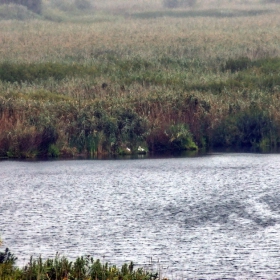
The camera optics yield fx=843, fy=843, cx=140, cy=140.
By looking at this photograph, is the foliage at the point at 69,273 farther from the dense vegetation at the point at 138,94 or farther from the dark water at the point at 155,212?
the dense vegetation at the point at 138,94

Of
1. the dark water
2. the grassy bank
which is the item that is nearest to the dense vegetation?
the dark water

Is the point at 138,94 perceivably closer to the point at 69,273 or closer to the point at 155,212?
the point at 155,212

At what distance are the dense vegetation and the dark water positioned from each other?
2613 millimetres

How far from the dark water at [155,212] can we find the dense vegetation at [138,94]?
8.57 ft

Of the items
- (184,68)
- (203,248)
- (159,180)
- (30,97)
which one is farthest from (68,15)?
(203,248)

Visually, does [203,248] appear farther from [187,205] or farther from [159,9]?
[159,9]

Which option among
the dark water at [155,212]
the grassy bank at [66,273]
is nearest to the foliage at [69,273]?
the grassy bank at [66,273]

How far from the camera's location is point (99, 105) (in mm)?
42688

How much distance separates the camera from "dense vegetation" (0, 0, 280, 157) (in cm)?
4125

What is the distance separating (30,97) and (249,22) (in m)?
53.1

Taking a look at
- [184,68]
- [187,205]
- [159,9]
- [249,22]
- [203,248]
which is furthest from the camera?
[159,9]

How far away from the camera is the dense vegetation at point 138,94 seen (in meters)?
41.2

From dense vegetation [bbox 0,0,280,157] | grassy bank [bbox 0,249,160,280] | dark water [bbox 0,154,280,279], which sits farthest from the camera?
dense vegetation [bbox 0,0,280,157]

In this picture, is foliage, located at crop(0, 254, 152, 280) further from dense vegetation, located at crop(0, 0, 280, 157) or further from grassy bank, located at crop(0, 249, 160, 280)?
dense vegetation, located at crop(0, 0, 280, 157)
